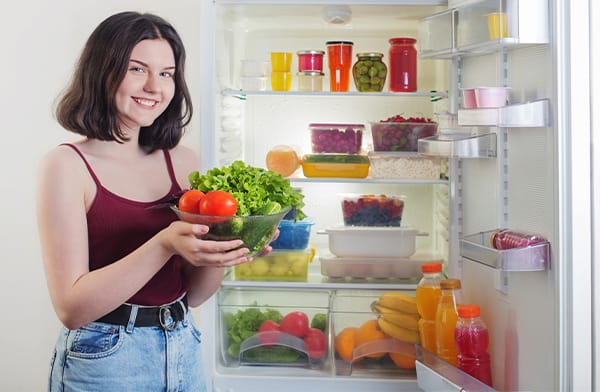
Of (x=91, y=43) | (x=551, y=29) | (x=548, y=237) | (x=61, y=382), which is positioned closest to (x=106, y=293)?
(x=61, y=382)

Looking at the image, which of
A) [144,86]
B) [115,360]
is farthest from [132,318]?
[144,86]

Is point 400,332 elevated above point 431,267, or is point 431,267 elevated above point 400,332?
point 431,267

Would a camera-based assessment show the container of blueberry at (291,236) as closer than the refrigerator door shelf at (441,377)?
No

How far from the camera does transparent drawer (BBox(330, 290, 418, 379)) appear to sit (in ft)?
8.40

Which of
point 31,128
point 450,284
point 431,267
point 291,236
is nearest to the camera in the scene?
point 450,284

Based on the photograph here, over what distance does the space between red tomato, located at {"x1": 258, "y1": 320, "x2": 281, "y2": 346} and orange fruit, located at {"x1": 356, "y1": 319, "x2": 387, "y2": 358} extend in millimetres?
283

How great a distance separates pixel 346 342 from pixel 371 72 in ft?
3.10

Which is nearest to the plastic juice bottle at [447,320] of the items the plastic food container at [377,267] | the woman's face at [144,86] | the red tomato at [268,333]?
the plastic food container at [377,267]

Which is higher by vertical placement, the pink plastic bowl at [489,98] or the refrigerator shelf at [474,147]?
the pink plastic bowl at [489,98]

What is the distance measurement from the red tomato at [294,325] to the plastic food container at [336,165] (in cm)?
50

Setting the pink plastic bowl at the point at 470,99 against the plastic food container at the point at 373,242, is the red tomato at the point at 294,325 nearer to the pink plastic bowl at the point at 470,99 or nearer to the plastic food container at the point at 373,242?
the plastic food container at the point at 373,242

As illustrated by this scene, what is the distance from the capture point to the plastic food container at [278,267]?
103 inches

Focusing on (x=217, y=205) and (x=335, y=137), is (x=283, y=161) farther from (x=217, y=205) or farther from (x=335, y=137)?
(x=217, y=205)

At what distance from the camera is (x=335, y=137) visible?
8.49 feet
